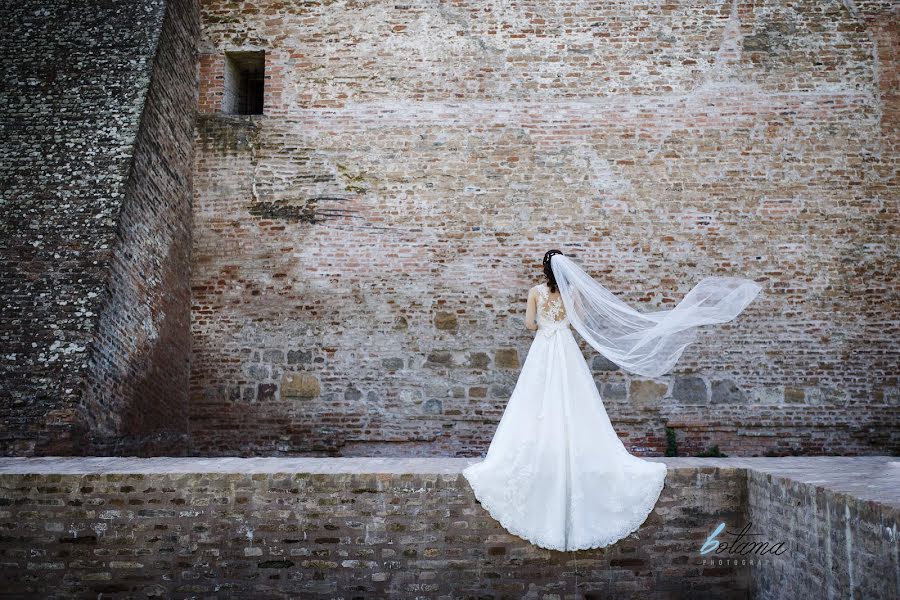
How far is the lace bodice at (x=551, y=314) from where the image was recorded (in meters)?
5.08

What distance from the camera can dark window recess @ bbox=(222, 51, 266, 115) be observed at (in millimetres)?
8445

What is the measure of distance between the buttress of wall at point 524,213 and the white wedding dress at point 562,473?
9.53 ft

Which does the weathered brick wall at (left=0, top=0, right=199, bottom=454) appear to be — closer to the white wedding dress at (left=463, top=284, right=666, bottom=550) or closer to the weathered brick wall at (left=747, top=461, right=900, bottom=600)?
the white wedding dress at (left=463, top=284, right=666, bottom=550)

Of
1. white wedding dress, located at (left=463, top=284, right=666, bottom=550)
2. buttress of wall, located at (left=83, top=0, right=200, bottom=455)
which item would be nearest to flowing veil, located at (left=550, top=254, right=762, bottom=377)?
white wedding dress, located at (left=463, top=284, right=666, bottom=550)

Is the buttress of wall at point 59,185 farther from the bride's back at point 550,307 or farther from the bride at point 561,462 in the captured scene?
the bride's back at point 550,307

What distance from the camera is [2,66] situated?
686 cm

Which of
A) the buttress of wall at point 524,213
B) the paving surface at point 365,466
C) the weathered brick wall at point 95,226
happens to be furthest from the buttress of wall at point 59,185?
the buttress of wall at point 524,213

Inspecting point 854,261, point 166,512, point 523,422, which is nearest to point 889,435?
point 854,261

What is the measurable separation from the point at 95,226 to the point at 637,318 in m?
4.62

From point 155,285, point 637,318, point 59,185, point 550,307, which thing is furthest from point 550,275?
point 59,185

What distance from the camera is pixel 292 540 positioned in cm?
477

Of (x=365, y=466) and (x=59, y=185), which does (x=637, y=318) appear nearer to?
(x=365, y=466)

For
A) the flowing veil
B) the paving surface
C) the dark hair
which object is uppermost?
the dark hair

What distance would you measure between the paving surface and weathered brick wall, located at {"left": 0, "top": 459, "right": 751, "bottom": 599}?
96 millimetres
